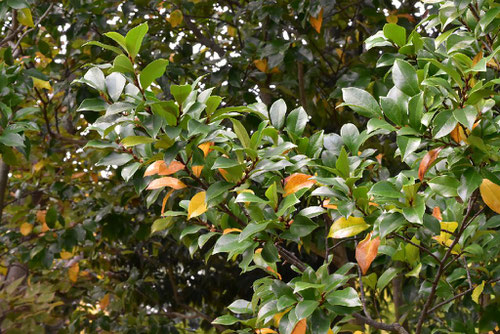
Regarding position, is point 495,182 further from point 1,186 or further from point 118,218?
point 1,186

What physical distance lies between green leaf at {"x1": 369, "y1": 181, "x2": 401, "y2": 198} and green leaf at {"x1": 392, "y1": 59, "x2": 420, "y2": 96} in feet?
0.61

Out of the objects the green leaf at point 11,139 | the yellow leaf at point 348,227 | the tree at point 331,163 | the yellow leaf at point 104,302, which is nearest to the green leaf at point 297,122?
the tree at point 331,163

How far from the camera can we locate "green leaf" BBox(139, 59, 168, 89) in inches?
41.8

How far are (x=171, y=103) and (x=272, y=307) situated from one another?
17.6 inches

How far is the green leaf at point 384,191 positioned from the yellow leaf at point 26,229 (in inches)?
92.9

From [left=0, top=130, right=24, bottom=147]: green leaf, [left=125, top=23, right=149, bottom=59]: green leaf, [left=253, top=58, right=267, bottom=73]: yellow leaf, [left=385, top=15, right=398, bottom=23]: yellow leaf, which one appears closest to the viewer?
[left=125, top=23, right=149, bottom=59]: green leaf

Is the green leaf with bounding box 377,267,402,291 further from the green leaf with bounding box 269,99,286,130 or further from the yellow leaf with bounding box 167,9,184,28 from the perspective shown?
the yellow leaf with bounding box 167,9,184,28

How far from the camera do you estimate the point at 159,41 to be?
8.71ft

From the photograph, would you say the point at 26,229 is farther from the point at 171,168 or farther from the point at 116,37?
the point at 116,37

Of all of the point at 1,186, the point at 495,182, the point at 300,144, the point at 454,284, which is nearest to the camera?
the point at 495,182

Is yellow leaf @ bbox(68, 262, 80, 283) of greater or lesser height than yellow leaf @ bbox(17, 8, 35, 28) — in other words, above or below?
below

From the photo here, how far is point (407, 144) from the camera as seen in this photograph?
1.00m

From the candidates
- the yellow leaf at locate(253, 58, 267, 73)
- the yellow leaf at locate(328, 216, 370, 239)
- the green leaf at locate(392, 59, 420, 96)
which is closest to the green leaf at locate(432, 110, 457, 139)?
the green leaf at locate(392, 59, 420, 96)

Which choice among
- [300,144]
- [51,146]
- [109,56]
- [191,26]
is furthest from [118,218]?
[300,144]
